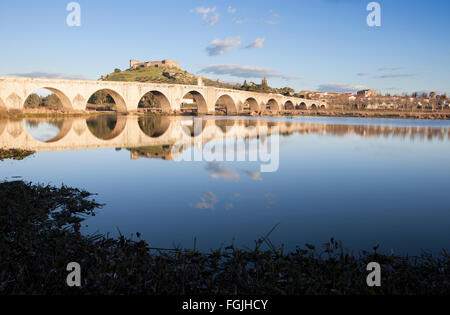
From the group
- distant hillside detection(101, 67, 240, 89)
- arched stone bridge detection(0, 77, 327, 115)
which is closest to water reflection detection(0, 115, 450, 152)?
arched stone bridge detection(0, 77, 327, 115)

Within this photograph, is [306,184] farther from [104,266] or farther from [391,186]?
[104,266]

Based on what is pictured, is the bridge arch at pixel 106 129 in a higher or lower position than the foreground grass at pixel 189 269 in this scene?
higher

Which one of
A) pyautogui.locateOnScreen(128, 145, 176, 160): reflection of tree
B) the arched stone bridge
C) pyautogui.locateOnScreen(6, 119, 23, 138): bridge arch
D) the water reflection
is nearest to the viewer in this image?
pyautogui.locateOnScreen(128, 145, 176, 160): reflection of tree

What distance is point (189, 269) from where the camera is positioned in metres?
3.20

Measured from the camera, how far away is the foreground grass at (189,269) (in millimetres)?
2846

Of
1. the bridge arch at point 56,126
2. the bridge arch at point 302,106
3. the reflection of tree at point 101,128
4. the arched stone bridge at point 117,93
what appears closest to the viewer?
the bridge arch at point 56,126

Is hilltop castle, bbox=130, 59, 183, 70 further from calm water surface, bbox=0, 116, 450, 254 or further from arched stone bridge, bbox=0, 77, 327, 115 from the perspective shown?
calm water surface, bbox=0, 116, 450, 254

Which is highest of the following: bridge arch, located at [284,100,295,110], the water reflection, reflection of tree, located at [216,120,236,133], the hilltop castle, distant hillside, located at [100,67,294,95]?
the hilltop castle

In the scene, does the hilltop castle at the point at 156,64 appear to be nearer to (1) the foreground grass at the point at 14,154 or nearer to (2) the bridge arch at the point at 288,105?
(2) the bridge arch at the point at 288,105

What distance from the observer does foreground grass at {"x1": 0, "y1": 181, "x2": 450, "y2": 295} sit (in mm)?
2846

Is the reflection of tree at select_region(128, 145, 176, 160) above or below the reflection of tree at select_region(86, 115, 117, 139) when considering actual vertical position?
below

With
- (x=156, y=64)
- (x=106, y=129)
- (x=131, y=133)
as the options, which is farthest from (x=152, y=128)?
(x=156, y=64)
